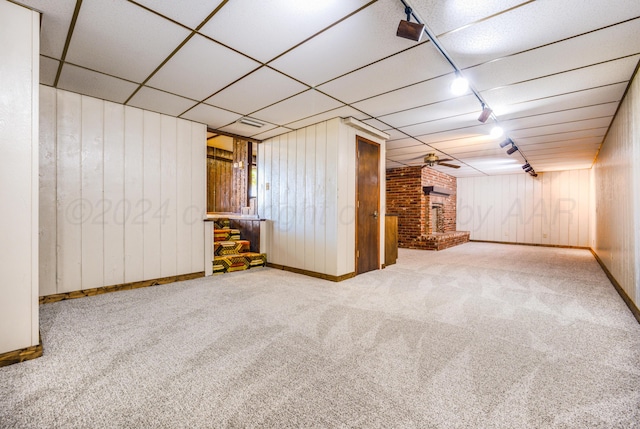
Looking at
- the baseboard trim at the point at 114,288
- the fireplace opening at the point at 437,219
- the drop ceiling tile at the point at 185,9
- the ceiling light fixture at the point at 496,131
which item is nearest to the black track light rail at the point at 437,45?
the ceiling light fixture at the point at 496,131

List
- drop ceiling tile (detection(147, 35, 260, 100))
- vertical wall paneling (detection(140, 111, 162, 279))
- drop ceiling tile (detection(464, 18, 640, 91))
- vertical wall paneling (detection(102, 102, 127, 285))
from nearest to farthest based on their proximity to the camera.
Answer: drop ceiling tile (detection(464, 18, 640, 91)) → drop ceiling tile (detection(147, 35, 260, 100)) → vertical wall paneling (detection(102, 102, 127, 285)) → vertical wall paneling (detection(140, 111, 162, 279))

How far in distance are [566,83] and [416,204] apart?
5321 millimetres

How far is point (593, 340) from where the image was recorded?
2.32 metres

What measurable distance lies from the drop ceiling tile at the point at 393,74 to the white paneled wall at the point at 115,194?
8.57 feet

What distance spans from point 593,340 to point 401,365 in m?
1.75

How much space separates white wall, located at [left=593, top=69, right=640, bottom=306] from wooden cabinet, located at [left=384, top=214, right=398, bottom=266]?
3.16m

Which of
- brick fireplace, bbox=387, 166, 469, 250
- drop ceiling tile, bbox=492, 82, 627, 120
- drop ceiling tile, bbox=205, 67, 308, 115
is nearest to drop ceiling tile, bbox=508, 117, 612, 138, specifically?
drop ceiling tile, bbox=492, 82, 627, 120

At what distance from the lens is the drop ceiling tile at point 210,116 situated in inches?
155

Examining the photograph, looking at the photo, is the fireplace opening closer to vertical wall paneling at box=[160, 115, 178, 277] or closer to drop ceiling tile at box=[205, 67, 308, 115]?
drop ceiling tile at box=[205, 67, 308, 115]

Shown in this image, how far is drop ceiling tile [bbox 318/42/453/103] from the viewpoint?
254cm

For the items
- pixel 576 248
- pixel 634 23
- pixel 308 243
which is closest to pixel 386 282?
pixel 308 243

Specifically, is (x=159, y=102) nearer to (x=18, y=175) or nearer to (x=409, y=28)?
(x=18, y=175)

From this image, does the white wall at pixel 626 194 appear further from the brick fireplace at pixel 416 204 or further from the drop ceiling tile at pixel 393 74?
the brick fireplace at pixel 416 204

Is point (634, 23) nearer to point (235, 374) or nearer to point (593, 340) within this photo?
point (593, 340)
